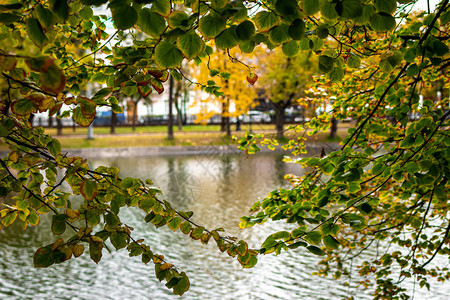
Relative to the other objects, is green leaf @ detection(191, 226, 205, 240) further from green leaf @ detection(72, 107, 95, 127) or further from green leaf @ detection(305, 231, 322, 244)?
green leaf @ detection(72, 107, 95, 127)

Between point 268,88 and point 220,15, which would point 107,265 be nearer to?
point 220,15

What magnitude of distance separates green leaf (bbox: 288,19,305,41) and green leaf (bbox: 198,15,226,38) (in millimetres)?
250

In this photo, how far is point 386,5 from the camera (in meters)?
1.64

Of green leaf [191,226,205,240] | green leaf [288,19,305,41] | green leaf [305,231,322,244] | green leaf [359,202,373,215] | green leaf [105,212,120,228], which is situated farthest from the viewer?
green leaf [359,202,373,215]

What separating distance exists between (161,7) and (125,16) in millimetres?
178

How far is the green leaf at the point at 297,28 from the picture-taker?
1573 millimetres

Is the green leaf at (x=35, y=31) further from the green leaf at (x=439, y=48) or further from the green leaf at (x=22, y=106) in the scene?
the green leaf at (x=439, y=48)

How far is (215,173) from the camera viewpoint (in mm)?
20094

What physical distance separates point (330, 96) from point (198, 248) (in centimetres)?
612

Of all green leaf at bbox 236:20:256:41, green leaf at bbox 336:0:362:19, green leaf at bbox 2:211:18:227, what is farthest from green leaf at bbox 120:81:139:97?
green leaf at bbox 336:0:362:19

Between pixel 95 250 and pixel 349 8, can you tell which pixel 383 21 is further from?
pixel 95 250

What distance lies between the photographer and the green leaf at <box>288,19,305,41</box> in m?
1.57

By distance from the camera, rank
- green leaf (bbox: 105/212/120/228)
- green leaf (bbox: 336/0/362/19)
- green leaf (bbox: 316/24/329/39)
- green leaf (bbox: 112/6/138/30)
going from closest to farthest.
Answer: green leaf (bbox: 112/6/138/30)
green leaf (bbox: 336/0/362/19)
green leaf (bbox: 316/24/329/39)
green leaf (bbox: 105/212/120/228)

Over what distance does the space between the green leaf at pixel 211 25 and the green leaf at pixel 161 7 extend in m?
0.12
